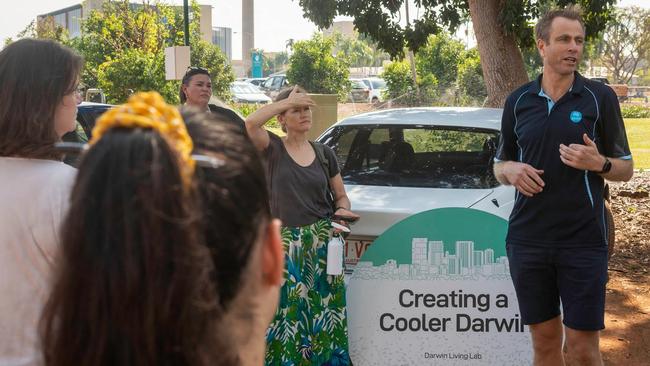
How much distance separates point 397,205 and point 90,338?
4233mm

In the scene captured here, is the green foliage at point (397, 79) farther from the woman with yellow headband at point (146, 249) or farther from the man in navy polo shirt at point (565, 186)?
the woman with yellow headband at point (146, 249)

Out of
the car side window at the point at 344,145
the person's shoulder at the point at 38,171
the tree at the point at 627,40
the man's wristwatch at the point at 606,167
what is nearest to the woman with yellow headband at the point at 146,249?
the person's shoulder at the point at 38,171

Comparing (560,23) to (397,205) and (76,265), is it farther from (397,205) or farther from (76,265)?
(76,265)

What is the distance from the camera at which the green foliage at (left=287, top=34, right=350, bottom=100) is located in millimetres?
31016

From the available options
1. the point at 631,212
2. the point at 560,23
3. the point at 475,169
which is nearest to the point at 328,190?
the point at 475,169

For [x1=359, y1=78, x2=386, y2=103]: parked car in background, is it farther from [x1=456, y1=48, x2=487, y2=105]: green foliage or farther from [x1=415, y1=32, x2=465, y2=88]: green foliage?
[x1=456, y1=48, x2=487, y2=105]: green foliage

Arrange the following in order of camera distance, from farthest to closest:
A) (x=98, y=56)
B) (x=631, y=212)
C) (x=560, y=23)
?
(x=98, y=56) → (x=631, y=212) → (x=560, y=23)

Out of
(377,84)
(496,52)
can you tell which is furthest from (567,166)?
(377,84)

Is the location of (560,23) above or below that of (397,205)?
above

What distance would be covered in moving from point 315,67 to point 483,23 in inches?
850

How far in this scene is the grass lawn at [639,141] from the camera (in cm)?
1727

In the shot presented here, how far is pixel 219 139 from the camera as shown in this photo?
117cm

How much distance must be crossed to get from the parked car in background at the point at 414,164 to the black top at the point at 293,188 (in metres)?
0.43

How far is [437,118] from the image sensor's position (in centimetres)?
601
